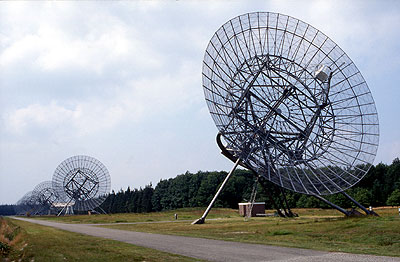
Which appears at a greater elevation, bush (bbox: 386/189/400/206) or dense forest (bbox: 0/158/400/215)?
dense forest (bbox: 0/158/400/215)

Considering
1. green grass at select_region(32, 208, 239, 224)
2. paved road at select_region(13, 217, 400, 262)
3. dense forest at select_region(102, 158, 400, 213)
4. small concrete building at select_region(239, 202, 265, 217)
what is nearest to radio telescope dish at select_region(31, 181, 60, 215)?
dense forest at select_region(102, 158, 400, 213)

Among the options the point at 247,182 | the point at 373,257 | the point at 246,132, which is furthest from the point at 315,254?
the point at 247,182

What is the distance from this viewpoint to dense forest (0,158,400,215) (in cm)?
9225

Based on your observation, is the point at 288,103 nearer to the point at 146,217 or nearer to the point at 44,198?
the point at 146,217

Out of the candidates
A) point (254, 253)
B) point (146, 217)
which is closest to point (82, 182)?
point (146, 217)

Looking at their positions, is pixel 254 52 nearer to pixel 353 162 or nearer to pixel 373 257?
pixel 353 162

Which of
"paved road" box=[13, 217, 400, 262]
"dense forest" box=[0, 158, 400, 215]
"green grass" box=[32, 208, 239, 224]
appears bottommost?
"paved road" box=[13, 217, 400, 262]

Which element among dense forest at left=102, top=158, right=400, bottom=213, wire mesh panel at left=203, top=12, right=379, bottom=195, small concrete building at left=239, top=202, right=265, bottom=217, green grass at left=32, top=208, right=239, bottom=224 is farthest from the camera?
dense forest at left=102, top=158, right=400, bottom=213

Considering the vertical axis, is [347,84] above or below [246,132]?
above

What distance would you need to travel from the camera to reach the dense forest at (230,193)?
3632 inches

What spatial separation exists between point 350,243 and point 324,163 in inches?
700

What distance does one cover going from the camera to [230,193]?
427 ft

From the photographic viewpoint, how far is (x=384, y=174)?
340 ft

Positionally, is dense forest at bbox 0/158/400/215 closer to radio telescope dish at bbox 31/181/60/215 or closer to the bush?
the bush
